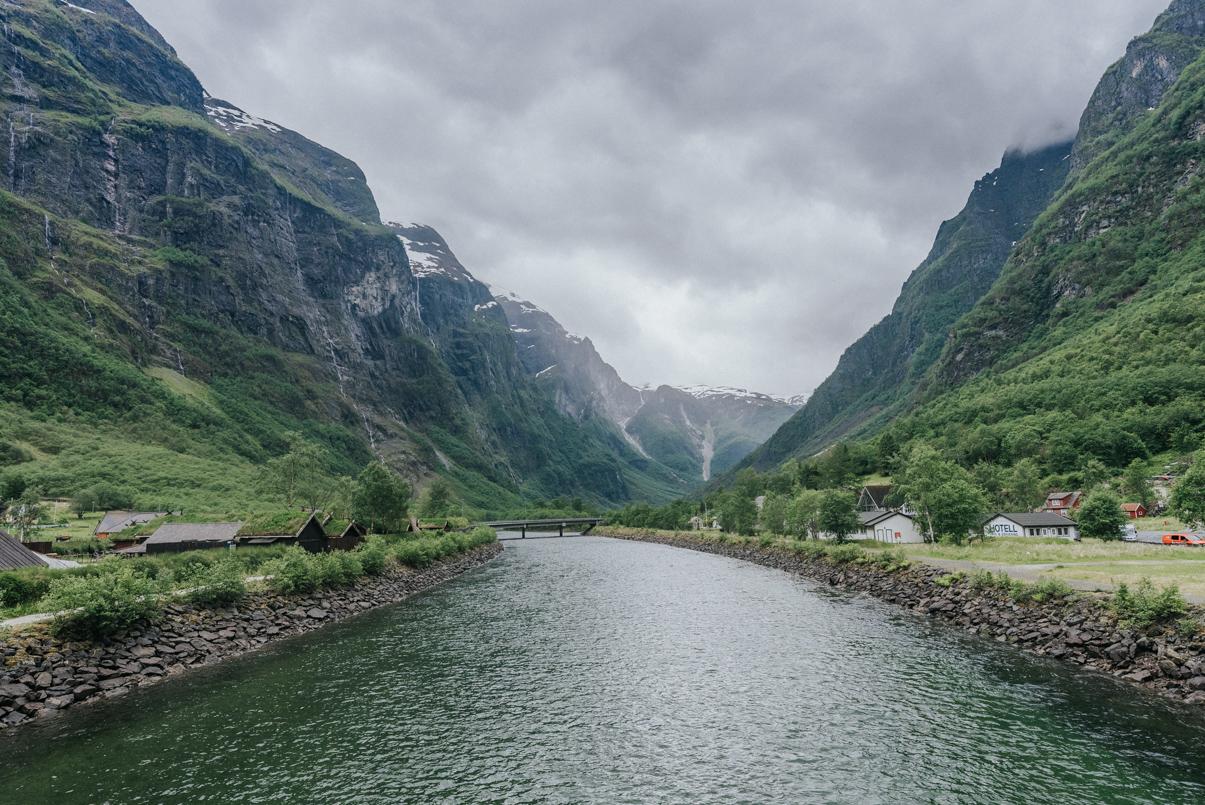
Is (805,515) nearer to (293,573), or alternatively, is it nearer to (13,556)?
(293,573)

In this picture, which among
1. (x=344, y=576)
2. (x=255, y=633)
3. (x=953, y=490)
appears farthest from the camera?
(x=953, y=490)

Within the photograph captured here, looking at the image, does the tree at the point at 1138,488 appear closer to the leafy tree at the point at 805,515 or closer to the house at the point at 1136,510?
the house at the point at 1136,510

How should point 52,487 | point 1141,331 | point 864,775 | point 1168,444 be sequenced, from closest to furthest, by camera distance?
point 864,775
point 52,487
point 1168,444
point 1141,331

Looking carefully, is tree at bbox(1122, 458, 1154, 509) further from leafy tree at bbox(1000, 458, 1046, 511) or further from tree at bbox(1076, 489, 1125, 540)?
tree at bbox(1076, 489, 1125, 540)

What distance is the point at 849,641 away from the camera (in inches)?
1781

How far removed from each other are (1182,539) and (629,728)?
89900 millimetres

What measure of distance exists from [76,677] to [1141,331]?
236456 mm

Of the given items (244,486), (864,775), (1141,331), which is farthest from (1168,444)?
(244,486)

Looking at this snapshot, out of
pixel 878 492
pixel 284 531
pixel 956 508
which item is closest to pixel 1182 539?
pixel 956 508

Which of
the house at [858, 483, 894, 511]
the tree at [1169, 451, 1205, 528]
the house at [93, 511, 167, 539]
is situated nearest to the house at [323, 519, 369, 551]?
the house at [93, 511, 167, 539]

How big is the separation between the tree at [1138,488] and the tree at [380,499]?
461ft

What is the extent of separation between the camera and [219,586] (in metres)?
49.9

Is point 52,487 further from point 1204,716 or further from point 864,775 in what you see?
point 1204,716

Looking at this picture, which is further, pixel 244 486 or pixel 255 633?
pixel 244 486
